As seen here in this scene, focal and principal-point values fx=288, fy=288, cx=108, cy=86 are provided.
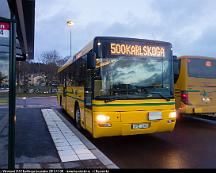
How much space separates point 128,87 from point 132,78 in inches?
10.6

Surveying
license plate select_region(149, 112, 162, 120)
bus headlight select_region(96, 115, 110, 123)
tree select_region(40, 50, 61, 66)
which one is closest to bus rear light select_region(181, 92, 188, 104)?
license plate select_region(149, 112, 162, 120)

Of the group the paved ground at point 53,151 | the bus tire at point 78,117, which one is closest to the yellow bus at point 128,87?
the paved ground at point 53,151

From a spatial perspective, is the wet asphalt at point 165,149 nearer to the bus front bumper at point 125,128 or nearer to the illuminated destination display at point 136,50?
the bus front bumper at point 125,128

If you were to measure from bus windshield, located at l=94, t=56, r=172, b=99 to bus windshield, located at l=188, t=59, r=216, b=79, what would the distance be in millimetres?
3966

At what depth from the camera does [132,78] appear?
7.73 m

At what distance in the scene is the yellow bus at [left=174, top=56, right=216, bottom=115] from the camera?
11.6 metres

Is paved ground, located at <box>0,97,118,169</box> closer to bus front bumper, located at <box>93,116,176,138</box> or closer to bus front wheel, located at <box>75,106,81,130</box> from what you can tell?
bus front wheel, located at <box>75,106,81,130</box>

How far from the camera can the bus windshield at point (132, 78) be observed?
24.7ft

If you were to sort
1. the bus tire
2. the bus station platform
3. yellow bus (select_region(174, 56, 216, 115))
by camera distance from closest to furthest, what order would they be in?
1. the bus station platform
2. the bus tire
3. yellow bus (select_region(174, 56, 216, 115))

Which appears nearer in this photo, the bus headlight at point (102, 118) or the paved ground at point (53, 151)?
the paved ground at point (53, 151)

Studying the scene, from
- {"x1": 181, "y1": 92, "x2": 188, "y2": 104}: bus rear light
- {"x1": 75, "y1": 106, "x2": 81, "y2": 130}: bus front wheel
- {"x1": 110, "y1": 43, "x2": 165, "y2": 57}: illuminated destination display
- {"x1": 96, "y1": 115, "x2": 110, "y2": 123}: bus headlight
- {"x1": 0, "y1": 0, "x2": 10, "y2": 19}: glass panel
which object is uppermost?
{"x1": 0, "y1": 0, "x2": 10, "y2": 19}: glass panel

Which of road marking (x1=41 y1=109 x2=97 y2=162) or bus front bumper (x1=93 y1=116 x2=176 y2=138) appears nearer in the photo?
road marking (x1=41 y1=109 x2=97 y2=162)

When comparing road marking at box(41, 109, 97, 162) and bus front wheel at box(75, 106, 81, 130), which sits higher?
bus front wheel at box(75, 106, 81, 130)

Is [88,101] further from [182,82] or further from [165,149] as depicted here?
[182,82]
